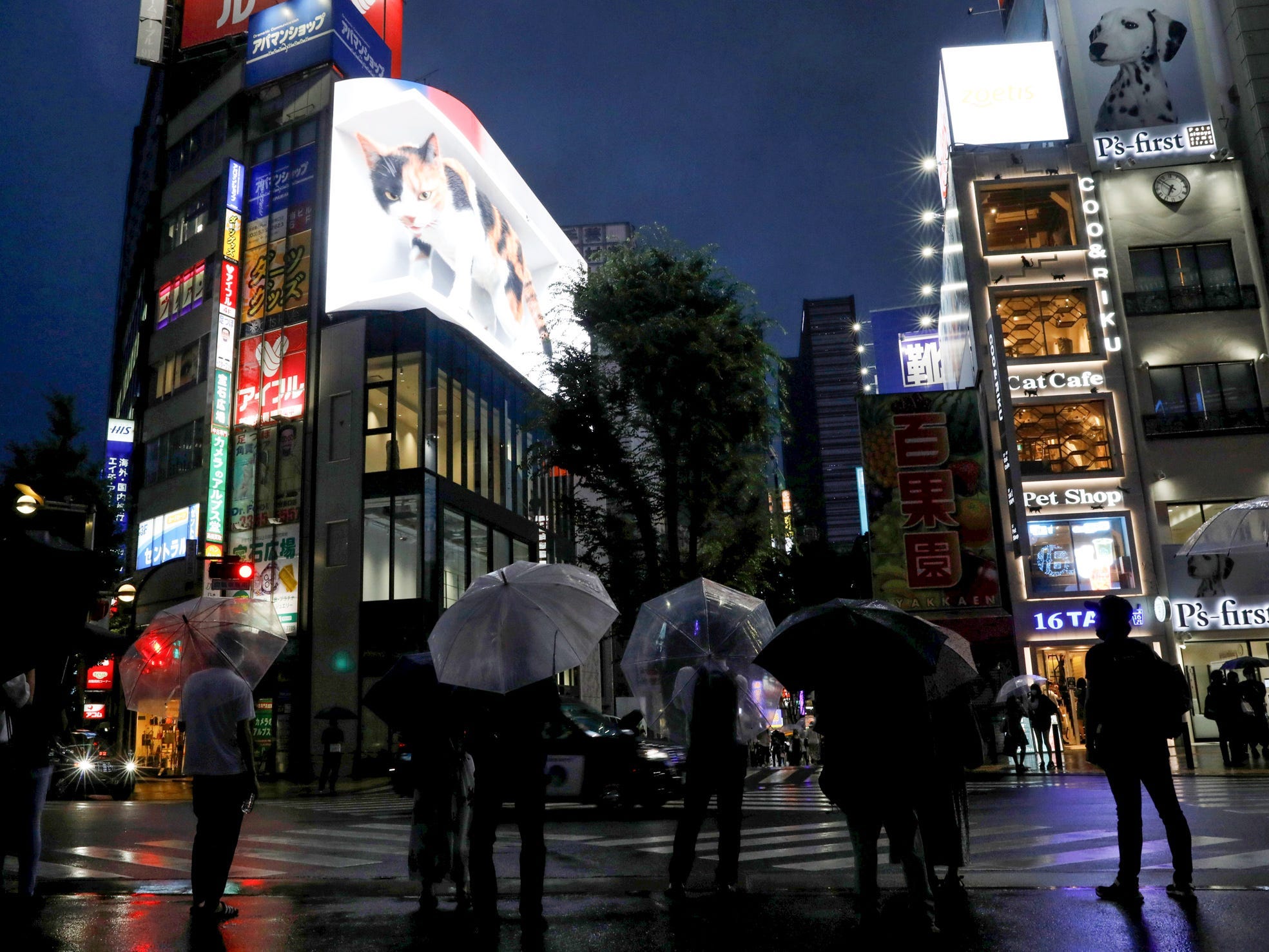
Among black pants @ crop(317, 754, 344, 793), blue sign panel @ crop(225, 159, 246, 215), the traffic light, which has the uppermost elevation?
blue sign panel @ crop(225, 159, 246, 215)

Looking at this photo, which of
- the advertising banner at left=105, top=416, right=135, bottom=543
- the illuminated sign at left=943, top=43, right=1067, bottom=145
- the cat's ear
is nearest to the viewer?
the illuminated sign at left=943, top=43, right=1067, bottom=145

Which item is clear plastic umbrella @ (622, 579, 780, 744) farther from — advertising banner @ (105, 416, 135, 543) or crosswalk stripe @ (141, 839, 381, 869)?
advertising banner @ (105, 416, 135, 543)

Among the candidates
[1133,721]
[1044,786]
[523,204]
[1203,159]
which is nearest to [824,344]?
[523,204]

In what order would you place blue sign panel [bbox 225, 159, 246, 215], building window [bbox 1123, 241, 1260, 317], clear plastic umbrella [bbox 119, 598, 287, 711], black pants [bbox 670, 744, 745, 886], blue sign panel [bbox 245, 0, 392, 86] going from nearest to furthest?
→ 1. black pants [bbox 670, 744, 745, 886]
2. clear plastic umbrella [bbox 119, 598, 287, 711]
3. building window [bbox 1123, 241, 1260, 317]
4. blue sign panel [bbox 225, 159, 246, 215]
5. blue sign panel [bbox 245, 0, 392, 86]

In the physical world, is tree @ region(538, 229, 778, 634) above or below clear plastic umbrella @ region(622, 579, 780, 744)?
above

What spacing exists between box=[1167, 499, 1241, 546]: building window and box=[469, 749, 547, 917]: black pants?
2988cm

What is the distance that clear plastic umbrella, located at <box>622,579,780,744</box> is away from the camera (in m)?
7.92

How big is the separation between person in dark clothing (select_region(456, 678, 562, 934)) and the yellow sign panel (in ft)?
108

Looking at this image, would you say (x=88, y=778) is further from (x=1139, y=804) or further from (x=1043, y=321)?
(x=1043, y=321)

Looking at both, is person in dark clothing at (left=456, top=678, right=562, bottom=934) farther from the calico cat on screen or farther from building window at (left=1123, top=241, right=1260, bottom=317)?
building window at (left=1123, top=241, right=1260, bottom=317)

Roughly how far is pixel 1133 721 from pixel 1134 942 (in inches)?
66.0

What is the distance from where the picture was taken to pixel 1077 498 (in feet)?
104

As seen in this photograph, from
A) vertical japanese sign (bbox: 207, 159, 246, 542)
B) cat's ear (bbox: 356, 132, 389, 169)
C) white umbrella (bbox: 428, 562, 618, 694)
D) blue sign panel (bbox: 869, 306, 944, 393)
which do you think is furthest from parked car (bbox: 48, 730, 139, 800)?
blue sign panel (bbox: 869, 306, 944, 393)

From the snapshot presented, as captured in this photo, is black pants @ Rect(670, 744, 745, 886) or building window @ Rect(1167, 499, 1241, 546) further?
building window @ Rect(1167, 499, 1241, 546)
